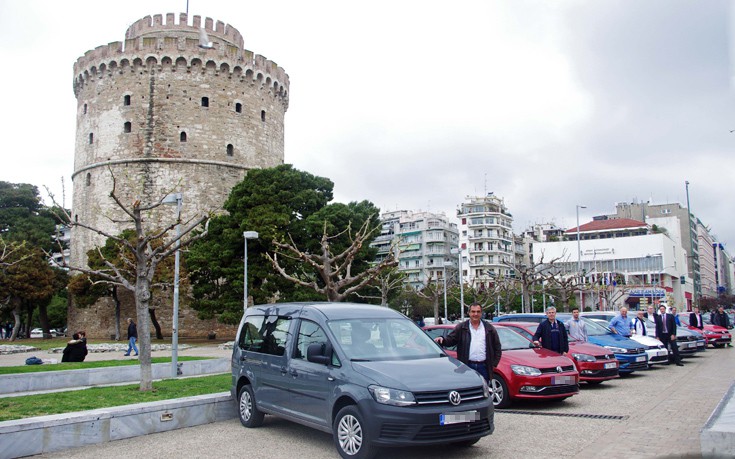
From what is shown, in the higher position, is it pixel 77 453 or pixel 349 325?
pixel 349 325

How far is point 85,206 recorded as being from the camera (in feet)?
146

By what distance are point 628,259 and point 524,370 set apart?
256 feet

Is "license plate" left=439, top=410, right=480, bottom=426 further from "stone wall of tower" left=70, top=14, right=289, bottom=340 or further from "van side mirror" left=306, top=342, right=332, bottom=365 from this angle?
"stone wall of tower" left=70, top=14, right=289, bottom=340

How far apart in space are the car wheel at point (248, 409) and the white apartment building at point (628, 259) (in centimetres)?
6820

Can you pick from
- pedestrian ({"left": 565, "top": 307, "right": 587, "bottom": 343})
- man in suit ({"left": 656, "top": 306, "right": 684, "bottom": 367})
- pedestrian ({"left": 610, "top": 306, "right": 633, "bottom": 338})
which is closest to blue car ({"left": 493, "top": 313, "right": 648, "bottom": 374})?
pedestrian ({"left": 565, "top": 307, "right": 587, "bottom": 343})

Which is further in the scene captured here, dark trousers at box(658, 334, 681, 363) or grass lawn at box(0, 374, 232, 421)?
dark trousers at box(658, 334, 681, 363)

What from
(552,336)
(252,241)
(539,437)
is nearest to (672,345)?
(552,336)

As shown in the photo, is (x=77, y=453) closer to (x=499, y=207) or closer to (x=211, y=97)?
(x=211, y=97)

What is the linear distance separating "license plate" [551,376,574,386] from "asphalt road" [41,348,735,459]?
424mm

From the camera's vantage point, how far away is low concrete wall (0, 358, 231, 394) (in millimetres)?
13750

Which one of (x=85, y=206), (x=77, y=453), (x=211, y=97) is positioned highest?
(x=211, y=97)

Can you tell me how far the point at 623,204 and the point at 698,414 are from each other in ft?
360

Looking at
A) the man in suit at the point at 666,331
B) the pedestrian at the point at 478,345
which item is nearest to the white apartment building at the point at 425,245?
the man in suit at the point at 666,331

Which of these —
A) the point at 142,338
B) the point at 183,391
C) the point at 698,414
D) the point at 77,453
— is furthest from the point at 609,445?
the point at 142,338
